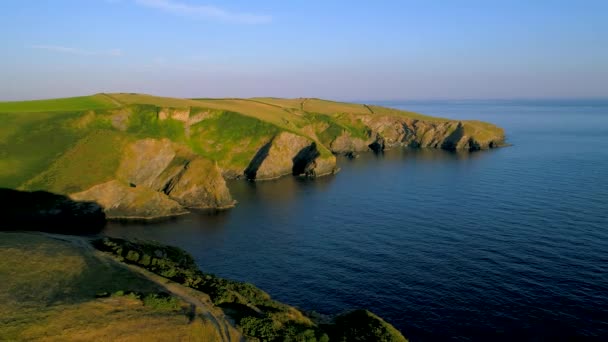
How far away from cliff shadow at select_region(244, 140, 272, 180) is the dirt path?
4268 inches

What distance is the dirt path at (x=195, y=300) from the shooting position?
3725cm

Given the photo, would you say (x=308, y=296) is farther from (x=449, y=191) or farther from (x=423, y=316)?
(x=449, y=191)

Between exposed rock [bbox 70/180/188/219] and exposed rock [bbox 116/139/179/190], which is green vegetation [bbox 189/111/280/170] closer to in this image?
exposed rock [bbox 116/139/179/190]

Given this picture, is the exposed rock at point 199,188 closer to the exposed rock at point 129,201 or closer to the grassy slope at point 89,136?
the exposed rock at point 129,201

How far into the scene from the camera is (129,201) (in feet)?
356

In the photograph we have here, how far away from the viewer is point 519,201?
356ft

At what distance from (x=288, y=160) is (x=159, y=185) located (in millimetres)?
61676

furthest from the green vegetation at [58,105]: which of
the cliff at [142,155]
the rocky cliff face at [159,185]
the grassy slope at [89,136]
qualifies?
the rocky cliff face at [159,185]

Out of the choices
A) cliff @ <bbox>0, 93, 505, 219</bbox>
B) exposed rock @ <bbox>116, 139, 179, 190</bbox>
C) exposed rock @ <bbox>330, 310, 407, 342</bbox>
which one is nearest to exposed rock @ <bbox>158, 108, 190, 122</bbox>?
cliff @ <bbox>0, 93, 505, 219</bbox>

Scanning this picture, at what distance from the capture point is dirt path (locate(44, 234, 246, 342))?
122 ft

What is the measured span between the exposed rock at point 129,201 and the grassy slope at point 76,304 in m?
57.5

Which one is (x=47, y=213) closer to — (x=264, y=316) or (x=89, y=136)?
(x=89, y=136)

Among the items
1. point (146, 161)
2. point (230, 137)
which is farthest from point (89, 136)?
point (230, 137)

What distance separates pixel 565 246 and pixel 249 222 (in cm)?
6930
